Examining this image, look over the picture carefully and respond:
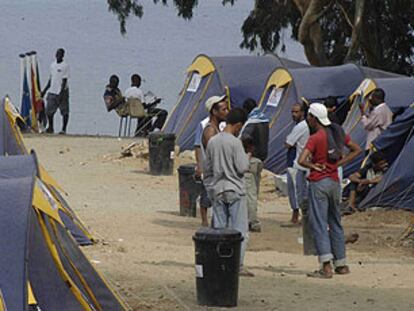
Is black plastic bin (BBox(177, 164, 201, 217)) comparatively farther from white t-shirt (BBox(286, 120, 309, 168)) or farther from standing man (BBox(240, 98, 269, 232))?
white t-shirt (BBox(286, 120, 309, 168))

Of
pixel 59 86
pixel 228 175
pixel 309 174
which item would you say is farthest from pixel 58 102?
pixel 228 175

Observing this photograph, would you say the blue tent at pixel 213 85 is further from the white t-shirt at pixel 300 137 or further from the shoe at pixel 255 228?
the white t-shirt at pixel 300 137

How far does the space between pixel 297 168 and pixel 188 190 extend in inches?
68.1

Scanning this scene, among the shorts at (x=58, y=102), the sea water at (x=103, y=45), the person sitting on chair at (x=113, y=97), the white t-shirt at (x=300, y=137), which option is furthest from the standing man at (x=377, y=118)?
the sea water at (x=103, y=45)

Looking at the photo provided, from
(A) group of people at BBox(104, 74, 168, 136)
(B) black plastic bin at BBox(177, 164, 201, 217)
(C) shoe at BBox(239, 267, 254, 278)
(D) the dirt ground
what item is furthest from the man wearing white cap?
(A) group of people at BBox(104, 74, 168, 136)

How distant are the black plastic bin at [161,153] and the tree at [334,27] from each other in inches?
371

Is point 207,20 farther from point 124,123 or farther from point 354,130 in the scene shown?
point 354,130

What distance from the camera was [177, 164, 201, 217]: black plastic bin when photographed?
1733 centimetres

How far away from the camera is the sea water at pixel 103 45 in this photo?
164 feet

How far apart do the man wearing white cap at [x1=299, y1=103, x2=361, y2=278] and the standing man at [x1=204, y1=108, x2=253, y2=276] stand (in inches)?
25.9

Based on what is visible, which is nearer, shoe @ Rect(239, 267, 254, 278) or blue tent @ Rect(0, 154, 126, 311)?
blue tent @ Rect(0, 154, 126, 311)

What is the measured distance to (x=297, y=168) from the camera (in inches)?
638

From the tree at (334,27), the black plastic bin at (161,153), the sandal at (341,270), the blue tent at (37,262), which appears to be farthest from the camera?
the tree at (334,27)

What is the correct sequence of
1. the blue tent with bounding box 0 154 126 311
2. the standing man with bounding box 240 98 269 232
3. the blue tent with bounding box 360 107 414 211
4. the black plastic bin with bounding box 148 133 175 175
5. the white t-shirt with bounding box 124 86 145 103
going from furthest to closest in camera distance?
the white t-shirt with bounding box 124 86 145 103 < the black plastic bin with bounding box 148 133 175 175 < the blue tent with bounding box 360 107 414 211 < the standing man with bounding box 240 98 269 232 < the blue tent with bounding box 0 154 126 311
